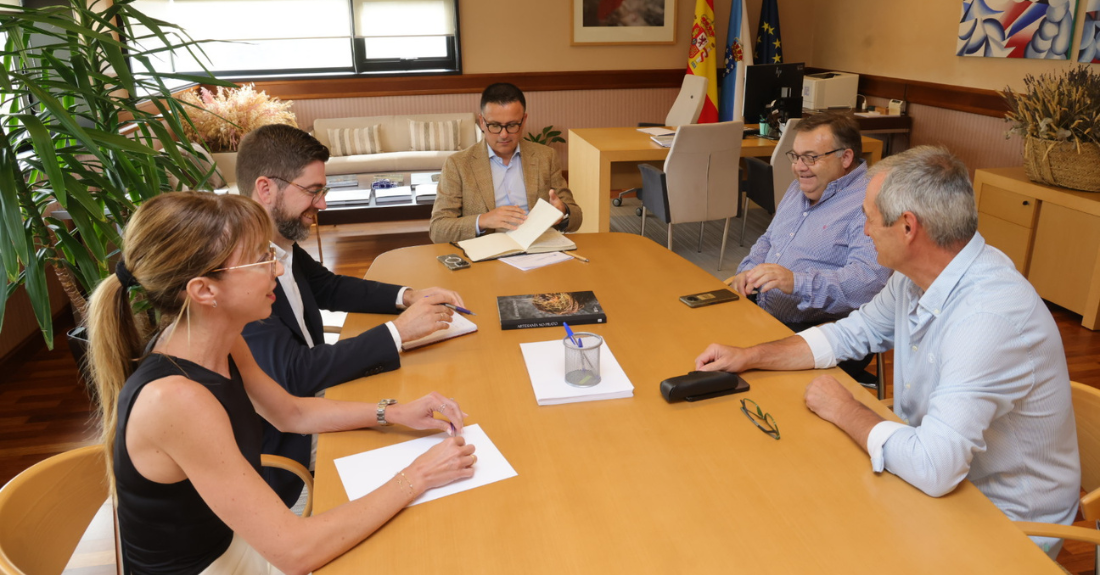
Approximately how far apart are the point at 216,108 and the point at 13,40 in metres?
3.74

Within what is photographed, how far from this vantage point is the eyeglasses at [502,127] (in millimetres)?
2941

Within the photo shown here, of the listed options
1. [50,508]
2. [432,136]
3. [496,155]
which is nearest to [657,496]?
[50,508]

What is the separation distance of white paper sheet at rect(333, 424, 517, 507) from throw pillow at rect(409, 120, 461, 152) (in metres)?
5.50

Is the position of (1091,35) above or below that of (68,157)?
above

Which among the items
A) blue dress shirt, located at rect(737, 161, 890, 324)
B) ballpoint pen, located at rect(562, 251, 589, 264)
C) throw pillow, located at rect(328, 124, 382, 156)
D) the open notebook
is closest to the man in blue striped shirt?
blue dress shirt, located at rect(737, 161, 890, 324)

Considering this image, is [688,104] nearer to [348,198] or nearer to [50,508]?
[348,198]

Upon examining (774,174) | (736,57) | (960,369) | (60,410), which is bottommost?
(60,410)

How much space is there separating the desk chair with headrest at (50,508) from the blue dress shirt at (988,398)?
1.15 m

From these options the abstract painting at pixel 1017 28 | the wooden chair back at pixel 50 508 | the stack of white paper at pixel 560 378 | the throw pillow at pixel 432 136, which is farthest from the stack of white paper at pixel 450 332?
the throw pillow at pixel 432 136

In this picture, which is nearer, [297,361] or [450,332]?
[297,361]

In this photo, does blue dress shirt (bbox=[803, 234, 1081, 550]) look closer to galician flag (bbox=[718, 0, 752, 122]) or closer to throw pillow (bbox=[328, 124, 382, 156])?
galician flag (bbox=[718, 0, 752, 122])

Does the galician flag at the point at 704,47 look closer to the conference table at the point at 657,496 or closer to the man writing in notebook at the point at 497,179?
the man writing in notebook at the point at 497,179

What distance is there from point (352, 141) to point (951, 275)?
5.82 meters

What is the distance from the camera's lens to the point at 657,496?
1.22 meters
